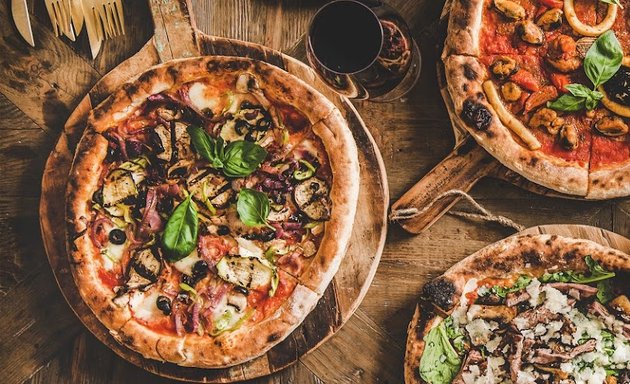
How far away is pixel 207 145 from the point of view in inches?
164

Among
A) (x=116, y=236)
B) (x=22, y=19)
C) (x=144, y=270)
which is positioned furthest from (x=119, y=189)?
(x=22, y=19)

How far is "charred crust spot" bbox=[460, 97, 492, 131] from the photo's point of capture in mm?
4129

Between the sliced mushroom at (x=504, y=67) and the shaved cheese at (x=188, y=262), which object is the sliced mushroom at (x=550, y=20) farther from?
the shaved cheese at (x=188, y=262)

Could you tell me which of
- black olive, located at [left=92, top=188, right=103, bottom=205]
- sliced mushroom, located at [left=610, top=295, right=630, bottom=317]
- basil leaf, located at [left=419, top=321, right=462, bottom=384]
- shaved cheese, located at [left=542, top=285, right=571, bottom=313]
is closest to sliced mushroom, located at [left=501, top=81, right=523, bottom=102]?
shaved cheese, located at [left=542, top=285, right=571, bottom=313]

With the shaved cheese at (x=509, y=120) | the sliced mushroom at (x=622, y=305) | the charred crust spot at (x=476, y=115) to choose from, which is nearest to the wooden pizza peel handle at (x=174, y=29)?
the charred crust spot at (x=476, y=115)

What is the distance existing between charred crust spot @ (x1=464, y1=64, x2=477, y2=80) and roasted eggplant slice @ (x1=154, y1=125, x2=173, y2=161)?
1752 millimetres

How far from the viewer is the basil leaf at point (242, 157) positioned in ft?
13.4

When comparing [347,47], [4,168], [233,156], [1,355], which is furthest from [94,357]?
[347,47]

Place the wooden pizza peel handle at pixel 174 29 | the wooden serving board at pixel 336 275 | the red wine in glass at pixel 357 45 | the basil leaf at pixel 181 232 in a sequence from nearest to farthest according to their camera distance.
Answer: the red wine in glass at pixel 357 45, the basil leaf at pixel 181 232, the wooden serving board at pixel 336 275, the wooden pizza peel handle at pixel 174 29

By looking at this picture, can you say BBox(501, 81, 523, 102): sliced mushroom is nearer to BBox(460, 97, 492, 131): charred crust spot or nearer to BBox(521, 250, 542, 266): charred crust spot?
BBox(460, 97, 492, 131): charred crust spot

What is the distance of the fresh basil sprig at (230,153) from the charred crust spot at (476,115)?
1.14 meters

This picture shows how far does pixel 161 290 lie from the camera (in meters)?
4.35

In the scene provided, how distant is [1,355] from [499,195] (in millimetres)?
3284

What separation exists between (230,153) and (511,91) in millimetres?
1629
